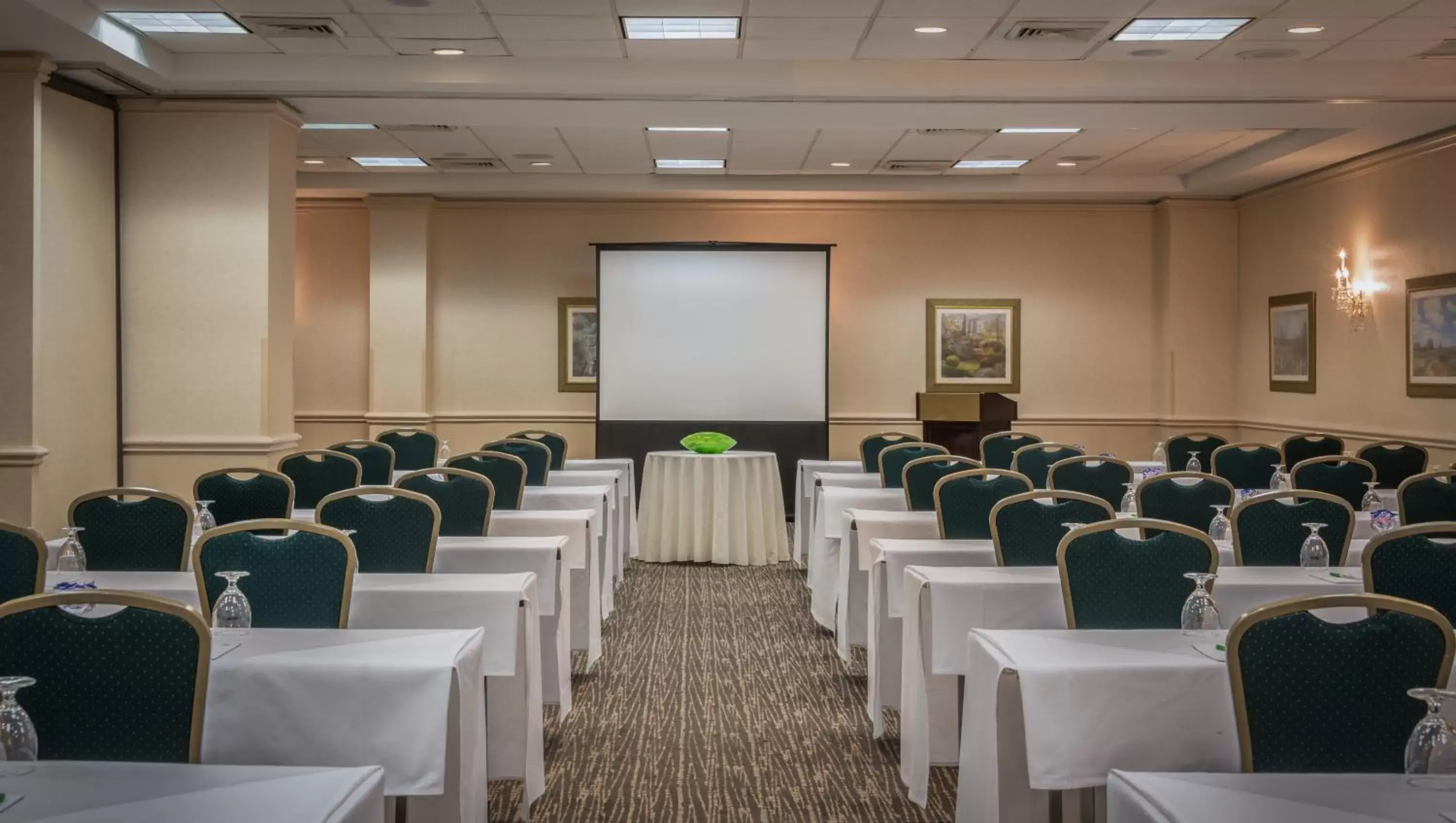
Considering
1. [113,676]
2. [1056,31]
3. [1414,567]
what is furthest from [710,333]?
[113,676]

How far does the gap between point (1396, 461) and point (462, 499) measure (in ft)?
19.8

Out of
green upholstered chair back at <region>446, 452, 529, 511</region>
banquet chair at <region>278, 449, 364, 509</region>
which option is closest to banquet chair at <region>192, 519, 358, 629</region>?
green upholstered chair back at <region>446, 452, 529, 511</region>

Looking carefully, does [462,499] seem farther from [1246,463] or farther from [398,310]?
[398,310]

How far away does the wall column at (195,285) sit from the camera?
356 inches

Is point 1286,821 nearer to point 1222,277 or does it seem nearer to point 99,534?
point 99,534

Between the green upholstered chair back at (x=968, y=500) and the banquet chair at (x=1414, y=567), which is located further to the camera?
the green upholstered chair back at (x=968, y=500)

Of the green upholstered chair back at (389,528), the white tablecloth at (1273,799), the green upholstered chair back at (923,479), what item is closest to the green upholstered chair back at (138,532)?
the green upholstered chair back at (389,528)

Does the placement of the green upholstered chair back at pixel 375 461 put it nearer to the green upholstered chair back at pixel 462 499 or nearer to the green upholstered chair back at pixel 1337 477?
the green upholstered chair back at pixel 462 499

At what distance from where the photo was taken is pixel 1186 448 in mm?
9711

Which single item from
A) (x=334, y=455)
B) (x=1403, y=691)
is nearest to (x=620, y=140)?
(x=334, y=455)

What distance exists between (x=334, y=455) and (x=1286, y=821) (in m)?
5.89

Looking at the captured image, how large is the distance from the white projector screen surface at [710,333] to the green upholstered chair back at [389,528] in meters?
8.85

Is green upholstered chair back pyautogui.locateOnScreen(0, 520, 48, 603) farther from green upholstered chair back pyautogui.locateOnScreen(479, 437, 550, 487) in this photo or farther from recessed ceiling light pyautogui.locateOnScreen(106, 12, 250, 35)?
recessed ceiling light pyautogui.locateOnScreen(106, 12, 250, 35)

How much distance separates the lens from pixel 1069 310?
565 inches
